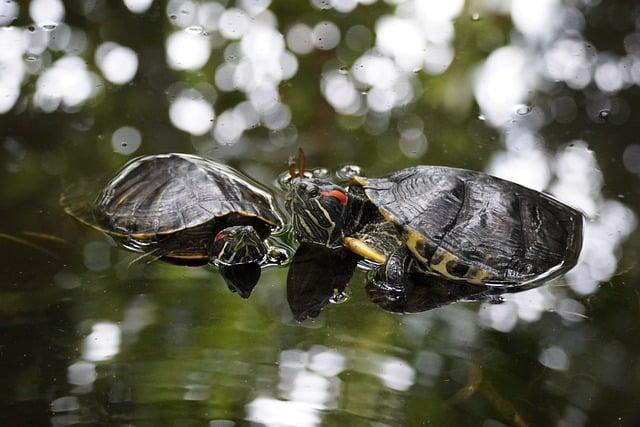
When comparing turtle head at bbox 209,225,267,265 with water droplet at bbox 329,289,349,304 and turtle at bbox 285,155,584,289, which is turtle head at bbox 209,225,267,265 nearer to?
turtle at bbox 285,155,584,289

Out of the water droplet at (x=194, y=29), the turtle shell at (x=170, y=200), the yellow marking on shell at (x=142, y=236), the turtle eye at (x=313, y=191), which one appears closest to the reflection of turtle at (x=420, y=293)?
the turtle eye at (x=313, y=191)

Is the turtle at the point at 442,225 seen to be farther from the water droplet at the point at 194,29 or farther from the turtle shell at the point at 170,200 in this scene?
the water droplet at the point at 194,29

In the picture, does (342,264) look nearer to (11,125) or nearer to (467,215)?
(467,215)

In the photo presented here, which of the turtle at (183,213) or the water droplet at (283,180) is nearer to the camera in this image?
the turtle at (183,213)

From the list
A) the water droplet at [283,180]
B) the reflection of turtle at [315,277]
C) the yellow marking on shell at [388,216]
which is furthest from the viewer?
the water droplet at [283,180]

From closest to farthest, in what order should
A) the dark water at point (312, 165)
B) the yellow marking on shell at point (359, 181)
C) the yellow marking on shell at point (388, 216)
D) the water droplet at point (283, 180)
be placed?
the dark water at point (312, 165) → the yellow marking on shell at point (388, 216) → the yellow marking on shell at point (359, 181) → the water droplet at point (283, 180)

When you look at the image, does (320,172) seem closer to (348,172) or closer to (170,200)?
(348,172)

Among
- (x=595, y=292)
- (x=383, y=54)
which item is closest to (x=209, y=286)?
(x=595, y=292)
